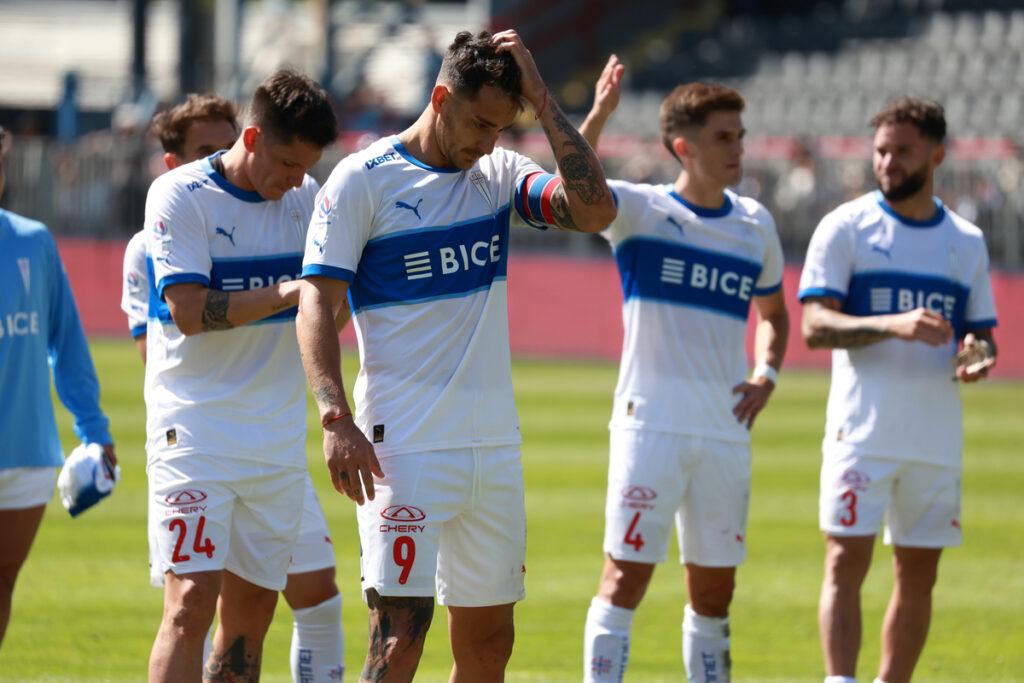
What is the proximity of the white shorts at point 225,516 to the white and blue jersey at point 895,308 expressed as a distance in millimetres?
2643

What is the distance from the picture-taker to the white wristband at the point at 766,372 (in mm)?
6552

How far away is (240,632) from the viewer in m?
5.51

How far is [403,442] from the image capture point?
4.74 metres

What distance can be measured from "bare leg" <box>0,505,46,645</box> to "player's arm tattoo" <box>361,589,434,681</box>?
166 centimetres

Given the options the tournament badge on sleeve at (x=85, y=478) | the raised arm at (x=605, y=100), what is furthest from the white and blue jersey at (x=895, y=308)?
the tournament badge on sleeve at (x=85, y=478)

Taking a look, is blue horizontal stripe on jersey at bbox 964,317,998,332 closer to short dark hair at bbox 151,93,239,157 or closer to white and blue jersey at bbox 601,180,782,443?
white and blue jersey at bbox 601,180,782,443

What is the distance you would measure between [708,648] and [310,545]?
1791 millimetres

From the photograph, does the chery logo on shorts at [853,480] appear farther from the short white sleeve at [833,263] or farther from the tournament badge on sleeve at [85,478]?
the tournament badge on sleeve at [85,478]

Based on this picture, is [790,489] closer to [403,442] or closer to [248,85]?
[403,442]

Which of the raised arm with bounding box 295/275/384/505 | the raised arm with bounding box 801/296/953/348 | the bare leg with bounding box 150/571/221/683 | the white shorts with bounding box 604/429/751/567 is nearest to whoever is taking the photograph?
the raised arm with bounding box 295/275/384/505

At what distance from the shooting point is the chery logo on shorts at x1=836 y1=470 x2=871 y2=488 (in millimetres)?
6398

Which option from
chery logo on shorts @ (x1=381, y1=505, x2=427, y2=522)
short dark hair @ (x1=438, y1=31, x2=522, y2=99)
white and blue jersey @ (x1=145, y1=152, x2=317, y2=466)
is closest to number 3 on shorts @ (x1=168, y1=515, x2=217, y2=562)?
white and blue jersey @ (x1=145, y1=152, x2=317, y2=466)

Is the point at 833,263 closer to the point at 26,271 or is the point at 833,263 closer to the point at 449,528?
the point at 449,528

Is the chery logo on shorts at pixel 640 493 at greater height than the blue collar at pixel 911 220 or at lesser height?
lesser
